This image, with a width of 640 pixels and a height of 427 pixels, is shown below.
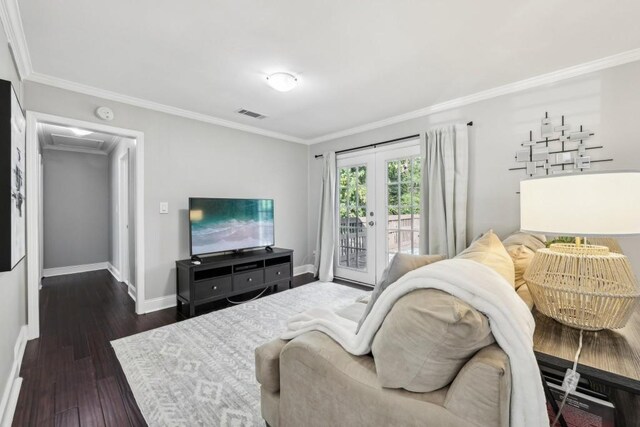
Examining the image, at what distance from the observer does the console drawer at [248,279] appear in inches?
137

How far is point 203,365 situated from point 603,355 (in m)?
2.25

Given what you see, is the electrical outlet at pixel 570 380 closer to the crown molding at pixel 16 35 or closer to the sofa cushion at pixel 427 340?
the sofa cushion at pixel 427 340

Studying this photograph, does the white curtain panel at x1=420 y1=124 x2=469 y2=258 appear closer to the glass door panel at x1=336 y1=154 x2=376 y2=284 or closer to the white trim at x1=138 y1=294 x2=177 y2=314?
the glass door panel at x1=336 y1=154 x2=376 y2=284

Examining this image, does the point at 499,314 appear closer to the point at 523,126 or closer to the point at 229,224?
the point at 523,126

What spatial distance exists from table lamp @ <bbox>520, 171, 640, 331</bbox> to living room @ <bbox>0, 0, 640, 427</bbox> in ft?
0.10

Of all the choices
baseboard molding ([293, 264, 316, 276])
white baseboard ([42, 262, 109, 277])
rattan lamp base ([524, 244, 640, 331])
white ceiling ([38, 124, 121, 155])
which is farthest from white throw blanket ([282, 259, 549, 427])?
white baseboard ([42, 262, 109, 277])

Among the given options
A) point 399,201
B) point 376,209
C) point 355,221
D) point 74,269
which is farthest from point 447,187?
point 74,269

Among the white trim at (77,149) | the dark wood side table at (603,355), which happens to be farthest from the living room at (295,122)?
the white trim at (77,149)

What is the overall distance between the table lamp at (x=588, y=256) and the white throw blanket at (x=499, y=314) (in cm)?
31

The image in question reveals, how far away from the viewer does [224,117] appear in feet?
12.4

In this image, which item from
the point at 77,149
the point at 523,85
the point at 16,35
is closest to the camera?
the point at 16,35

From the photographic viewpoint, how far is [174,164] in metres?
3.47

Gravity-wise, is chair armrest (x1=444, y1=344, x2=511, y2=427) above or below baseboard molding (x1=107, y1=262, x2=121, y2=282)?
above

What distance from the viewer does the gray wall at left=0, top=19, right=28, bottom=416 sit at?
163 cm
